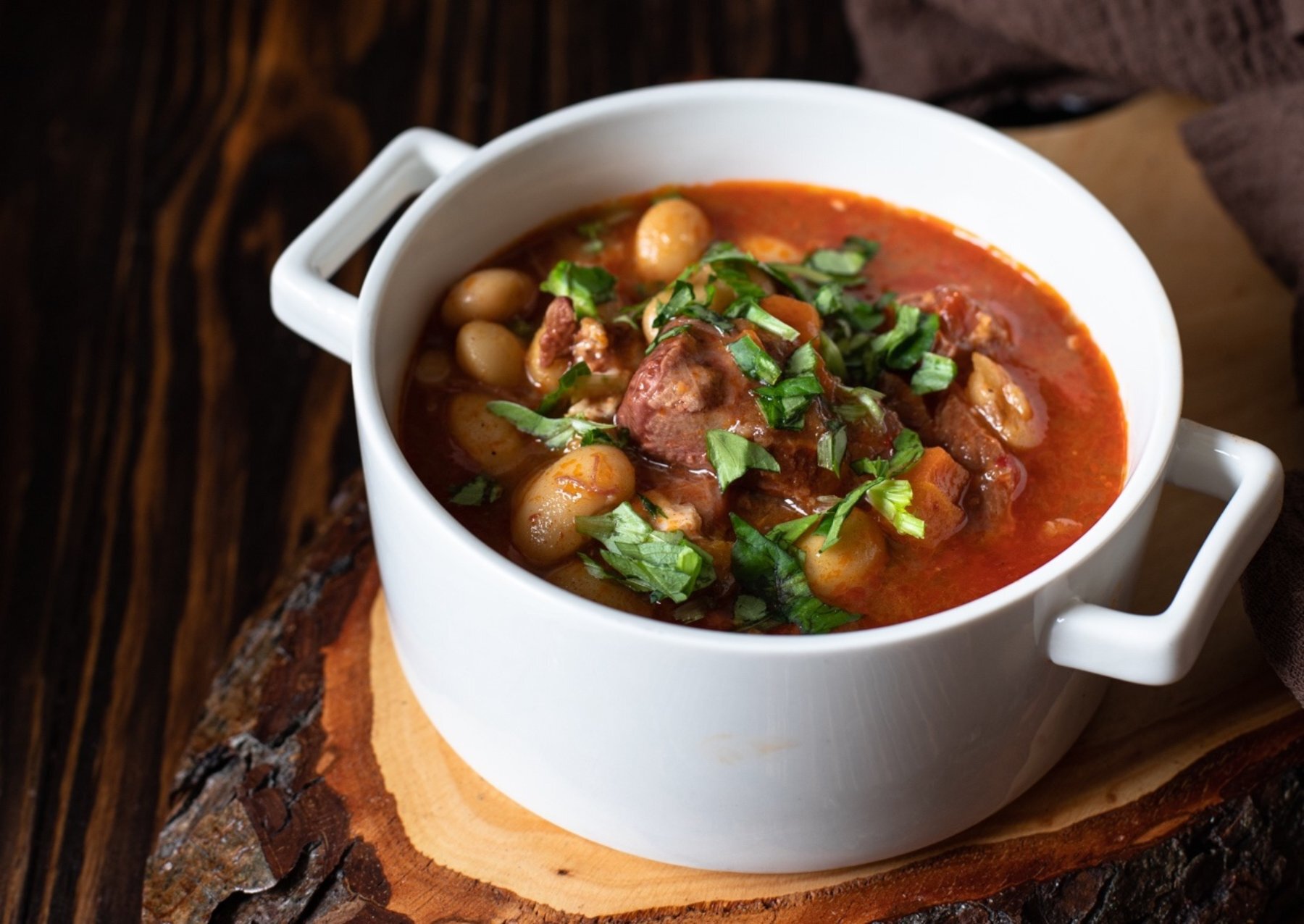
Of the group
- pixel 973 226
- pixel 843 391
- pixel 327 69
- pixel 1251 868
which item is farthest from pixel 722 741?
pixel 327 69

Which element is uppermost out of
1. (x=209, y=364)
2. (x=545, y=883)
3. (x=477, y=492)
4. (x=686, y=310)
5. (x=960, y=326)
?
(x=686, y=310)

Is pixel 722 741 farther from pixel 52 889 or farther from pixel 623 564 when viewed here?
pixel 52 889

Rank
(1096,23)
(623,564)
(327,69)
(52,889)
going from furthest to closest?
(327,69), (1096,23), (52,889), (623,564)

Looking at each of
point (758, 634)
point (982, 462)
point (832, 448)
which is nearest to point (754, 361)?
point (832, 448)

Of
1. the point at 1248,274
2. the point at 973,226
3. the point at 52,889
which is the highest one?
the point at 973,226

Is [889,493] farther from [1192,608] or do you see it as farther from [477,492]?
[477,492]

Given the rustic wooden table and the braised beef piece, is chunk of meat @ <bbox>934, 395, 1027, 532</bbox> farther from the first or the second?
the rustic wooden table
